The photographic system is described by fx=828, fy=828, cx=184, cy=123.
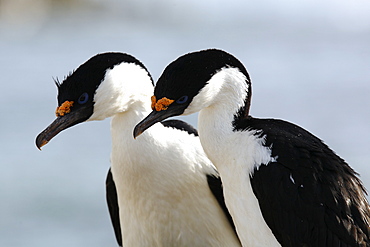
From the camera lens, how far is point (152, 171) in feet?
17.1

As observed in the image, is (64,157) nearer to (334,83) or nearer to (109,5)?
(334,83)

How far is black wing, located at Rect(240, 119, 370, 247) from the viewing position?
435 cm

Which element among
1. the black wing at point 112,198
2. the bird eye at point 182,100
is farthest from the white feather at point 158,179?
the bird eye at point 182,100

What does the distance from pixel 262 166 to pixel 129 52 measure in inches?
400

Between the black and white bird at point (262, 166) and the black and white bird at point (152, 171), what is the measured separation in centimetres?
56

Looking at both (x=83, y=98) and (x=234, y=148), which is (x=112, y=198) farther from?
(x=234, y=148)

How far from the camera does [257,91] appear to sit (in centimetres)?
1309

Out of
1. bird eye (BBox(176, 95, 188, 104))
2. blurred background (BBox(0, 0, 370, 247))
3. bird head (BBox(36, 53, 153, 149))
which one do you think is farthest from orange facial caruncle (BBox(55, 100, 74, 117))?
blurred background (BBox(0, 0, 370, 247))

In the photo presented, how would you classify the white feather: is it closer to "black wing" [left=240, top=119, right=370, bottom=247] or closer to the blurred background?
"black wing" [left=240, top=119, right=370, bottom=247]

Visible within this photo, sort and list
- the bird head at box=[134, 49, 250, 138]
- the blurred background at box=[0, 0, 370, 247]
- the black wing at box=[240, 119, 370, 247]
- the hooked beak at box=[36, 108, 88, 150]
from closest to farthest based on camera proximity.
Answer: the black wing at box=[240, 119, 370, 247]
the bird head at box=[134, 49, 250, 138]
the hooked beak at box=[36, 108, 88, 150]
the blurred background at box=[0, 0, 370, 247]

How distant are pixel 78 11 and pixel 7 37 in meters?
3.53

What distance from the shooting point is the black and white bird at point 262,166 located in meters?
4.37

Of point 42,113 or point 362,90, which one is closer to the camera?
point 42,113

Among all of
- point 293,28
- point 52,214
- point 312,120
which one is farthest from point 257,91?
point 293,28
